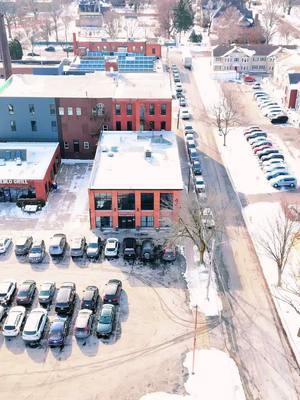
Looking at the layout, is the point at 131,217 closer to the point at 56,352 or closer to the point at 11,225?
the point at 11,225

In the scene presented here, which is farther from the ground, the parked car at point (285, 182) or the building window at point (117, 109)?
the building window at point (117, 109)

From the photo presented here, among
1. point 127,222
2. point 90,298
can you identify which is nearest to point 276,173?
point 127,222

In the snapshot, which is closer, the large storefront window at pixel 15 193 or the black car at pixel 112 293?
the black car at pixel 112 293

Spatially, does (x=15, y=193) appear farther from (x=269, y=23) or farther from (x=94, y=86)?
(x=269, y=23)

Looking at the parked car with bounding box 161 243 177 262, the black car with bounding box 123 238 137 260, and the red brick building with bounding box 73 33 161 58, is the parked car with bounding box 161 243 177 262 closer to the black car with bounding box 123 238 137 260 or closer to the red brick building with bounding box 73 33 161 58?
the black car with bounding box 123 238 137 260

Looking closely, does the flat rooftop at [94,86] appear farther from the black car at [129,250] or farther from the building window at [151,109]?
the black car at [129,250]

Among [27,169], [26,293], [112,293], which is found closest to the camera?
[112,293]

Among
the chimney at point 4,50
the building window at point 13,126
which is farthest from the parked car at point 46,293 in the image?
the chimney at point 4,50
